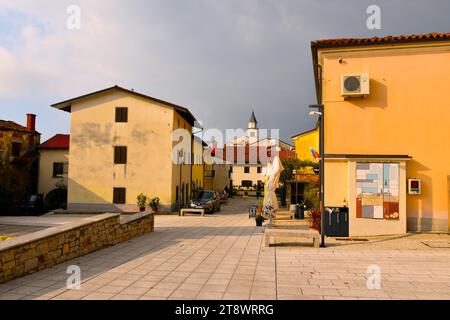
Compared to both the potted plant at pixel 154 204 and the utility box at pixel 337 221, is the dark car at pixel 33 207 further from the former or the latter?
the utility box at pixel 337 221

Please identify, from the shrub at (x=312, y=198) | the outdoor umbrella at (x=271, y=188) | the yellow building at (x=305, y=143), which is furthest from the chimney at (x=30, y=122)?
the yellow building at (x=305, y=143)

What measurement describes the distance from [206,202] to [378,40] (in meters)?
15.3

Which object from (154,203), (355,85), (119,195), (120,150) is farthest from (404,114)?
(119,195)

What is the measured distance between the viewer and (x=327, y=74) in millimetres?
13094

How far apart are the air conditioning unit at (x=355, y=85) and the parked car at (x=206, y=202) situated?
13739 mm

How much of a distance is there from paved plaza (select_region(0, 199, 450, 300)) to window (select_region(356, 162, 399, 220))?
4.18 feet

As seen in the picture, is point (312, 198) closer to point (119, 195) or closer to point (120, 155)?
point (119, 195)

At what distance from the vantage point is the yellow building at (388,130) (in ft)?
38.7

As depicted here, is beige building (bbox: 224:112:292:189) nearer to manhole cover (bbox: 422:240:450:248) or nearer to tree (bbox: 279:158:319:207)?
tree (bbox: 279:158:319:207)

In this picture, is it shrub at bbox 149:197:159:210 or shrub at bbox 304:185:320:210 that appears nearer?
shrub at bbox 304:185:320:210

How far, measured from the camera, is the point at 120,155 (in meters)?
24.1

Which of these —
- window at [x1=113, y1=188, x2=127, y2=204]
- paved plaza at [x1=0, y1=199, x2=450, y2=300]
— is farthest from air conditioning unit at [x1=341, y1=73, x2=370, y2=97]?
window at [x1=113, y1=188, x2=127, y2=204]

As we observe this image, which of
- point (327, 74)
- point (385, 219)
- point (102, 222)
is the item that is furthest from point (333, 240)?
point (102, 222)

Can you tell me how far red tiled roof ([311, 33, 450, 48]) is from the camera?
12.5 meters
